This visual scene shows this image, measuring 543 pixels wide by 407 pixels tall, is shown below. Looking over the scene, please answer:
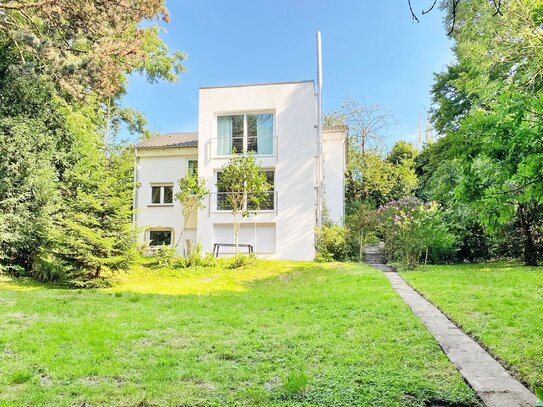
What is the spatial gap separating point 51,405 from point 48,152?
38.5ft

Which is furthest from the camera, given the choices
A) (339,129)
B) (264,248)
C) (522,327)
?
(339,129)

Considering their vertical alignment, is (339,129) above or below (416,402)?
above

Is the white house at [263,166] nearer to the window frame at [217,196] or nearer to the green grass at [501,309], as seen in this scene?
the window frame at [217,196]

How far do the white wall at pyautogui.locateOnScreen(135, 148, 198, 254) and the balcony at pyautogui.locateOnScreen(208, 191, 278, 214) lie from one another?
190cm

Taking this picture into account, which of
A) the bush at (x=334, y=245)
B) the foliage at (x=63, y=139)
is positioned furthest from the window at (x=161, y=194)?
the bush at (x=334, y=245)

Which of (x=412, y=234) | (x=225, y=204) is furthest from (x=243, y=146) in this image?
(x=412, y=234)

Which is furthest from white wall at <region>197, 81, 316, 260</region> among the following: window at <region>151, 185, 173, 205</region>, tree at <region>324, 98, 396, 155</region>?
tree at <region>324, 98, 396, 155</region>

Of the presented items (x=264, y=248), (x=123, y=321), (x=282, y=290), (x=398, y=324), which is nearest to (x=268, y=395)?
(x=398, y=324)

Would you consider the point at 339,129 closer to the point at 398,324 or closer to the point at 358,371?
the point at 398,324

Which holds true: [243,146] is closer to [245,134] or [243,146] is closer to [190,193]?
[245,134]

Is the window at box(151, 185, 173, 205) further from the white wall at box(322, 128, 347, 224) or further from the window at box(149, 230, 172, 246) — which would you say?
the white wall at box(322, 128, 347, 224)

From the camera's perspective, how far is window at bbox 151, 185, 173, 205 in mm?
19547

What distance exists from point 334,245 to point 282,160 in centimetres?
459

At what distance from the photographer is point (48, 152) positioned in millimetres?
12938
